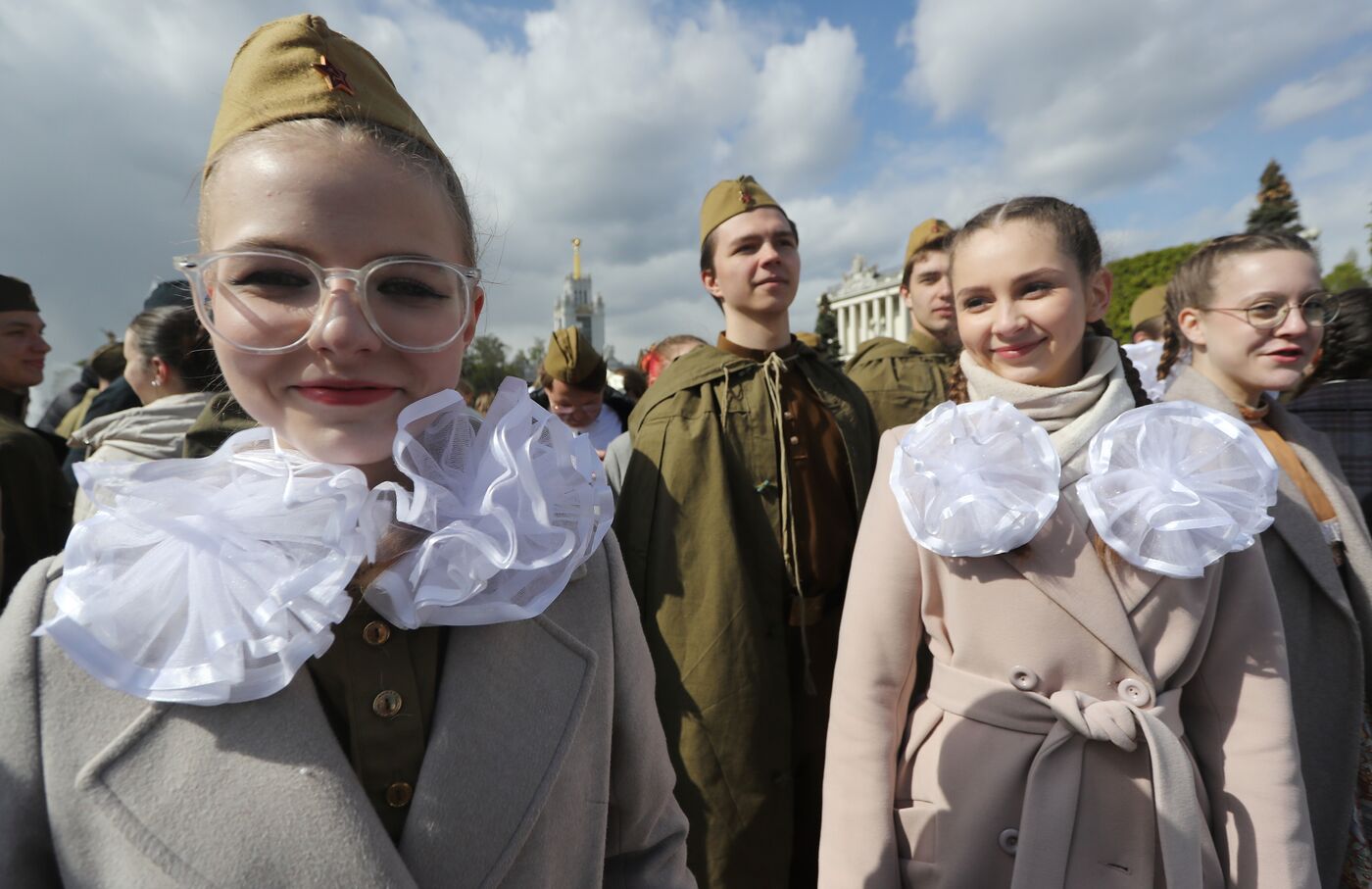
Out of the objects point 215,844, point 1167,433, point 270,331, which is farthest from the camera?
point 1167,433

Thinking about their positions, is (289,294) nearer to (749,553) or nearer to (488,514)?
(488,514)

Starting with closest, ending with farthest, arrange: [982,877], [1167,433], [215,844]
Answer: [215,844] → [982,877] → [1167,433]

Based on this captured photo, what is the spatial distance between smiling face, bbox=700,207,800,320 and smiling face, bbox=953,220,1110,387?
1.23m

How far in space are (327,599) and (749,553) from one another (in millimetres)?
2107

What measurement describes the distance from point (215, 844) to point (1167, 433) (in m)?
2.21

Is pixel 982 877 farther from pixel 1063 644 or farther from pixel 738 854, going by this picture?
pixel 738 854

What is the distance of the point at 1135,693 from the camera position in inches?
69.8

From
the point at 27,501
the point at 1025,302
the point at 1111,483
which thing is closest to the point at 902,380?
the point at 1025,302

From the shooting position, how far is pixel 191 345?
346cm

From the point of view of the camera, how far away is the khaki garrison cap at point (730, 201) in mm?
3439

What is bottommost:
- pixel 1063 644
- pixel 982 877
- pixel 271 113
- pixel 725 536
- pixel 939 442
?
pixel 982 877

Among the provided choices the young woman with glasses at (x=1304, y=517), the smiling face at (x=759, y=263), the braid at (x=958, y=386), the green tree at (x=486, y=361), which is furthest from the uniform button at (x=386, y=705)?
the green tree at (x=486, y=361)

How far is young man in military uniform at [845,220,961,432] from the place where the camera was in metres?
4.32

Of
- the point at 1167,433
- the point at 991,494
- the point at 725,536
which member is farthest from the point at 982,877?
the point at 725,536
